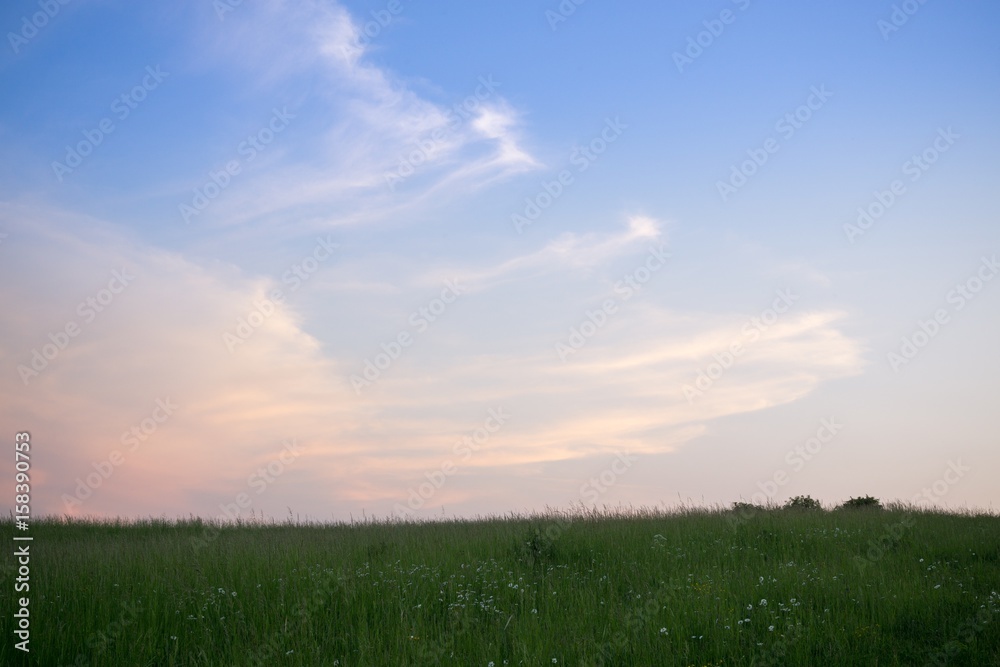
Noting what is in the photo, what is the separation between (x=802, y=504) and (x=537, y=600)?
15.2 metres

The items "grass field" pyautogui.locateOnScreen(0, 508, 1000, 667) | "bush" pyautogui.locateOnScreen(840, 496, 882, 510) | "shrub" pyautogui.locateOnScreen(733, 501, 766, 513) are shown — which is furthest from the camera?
"bush" pyautogui.locateOnScreen(840, 496, 882, 510)

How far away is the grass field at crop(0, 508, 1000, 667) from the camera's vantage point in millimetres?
10172

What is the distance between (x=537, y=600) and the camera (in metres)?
12.2

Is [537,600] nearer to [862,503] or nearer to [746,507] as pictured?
[746,507]

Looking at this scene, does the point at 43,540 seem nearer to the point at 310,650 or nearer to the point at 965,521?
the point at 310,650

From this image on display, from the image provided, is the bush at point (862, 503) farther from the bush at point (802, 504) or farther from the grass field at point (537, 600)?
the grass field at point (537, 600)

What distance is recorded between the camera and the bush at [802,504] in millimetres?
22737

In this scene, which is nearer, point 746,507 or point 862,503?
point 746,507

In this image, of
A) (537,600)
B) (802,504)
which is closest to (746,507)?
(802,504)

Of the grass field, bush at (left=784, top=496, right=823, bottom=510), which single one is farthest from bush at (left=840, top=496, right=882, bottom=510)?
the grass field

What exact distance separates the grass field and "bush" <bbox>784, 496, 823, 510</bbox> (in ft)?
17.9

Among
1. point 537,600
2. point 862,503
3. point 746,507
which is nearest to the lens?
point 537,600

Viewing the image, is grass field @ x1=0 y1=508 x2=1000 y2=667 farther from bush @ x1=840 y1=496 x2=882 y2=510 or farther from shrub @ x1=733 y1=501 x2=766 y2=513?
bush @ x1=840 y1=496 x2=882 y2=510

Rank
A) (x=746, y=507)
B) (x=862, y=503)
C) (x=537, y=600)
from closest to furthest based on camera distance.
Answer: (x=537, y=600), (x=746, y=507), (x=862, y=503)
